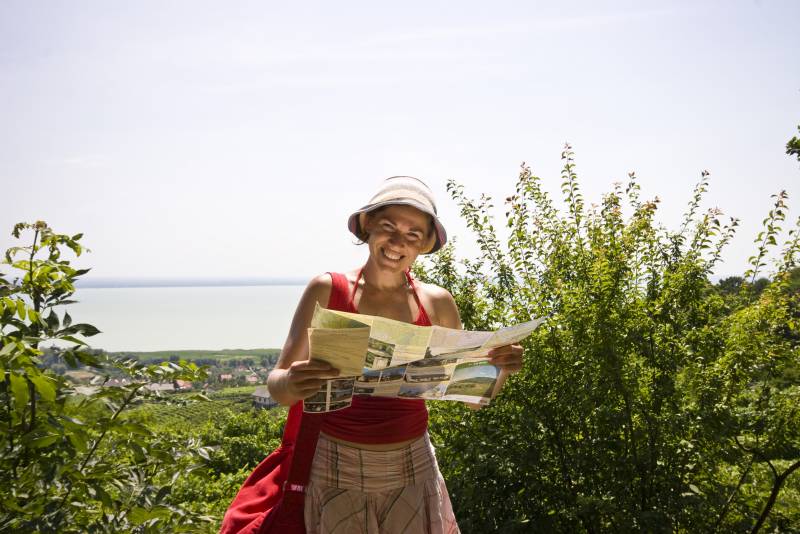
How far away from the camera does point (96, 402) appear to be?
75.7 inches

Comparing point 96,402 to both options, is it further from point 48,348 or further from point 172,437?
point 172,437

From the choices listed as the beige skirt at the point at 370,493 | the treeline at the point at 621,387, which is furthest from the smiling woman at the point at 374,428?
the treeline at the point at 621,387

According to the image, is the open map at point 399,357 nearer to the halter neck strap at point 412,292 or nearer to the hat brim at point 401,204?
the halter neck strap at point 412,292

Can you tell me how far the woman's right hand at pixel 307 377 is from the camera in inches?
66.2

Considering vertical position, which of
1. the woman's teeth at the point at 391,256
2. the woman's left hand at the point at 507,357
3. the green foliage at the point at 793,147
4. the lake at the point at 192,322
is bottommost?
the lake at the point at 192,322

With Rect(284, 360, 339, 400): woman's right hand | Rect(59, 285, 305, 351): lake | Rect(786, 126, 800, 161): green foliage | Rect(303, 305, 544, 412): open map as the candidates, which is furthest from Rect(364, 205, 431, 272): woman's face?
Rect(59, 285, 305, 351): lake

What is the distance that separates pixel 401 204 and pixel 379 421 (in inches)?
29.1

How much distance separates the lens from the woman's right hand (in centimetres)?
168

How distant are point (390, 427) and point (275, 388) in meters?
0.42

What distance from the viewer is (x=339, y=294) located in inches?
83.0

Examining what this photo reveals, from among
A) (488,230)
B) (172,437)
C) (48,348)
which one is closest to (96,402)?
(48,348)

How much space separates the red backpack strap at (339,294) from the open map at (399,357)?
0.99ft

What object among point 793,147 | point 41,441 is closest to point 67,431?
point 41,441

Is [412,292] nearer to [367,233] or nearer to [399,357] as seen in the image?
[367,233]
